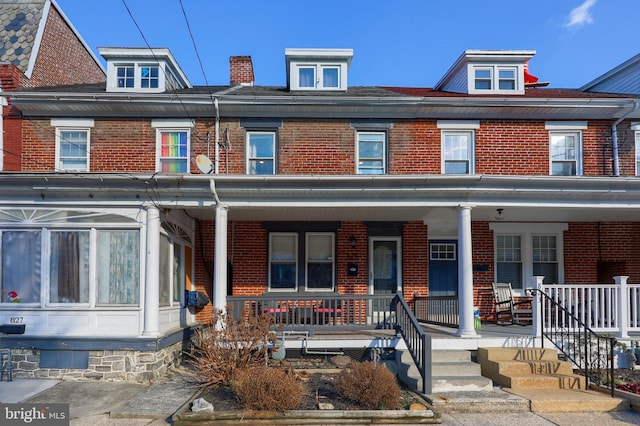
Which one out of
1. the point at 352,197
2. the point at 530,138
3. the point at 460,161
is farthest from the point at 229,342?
the point at 530,138

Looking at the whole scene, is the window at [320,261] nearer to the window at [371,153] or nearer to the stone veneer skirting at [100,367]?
the window at [371,153]

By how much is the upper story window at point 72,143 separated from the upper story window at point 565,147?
11.8 meters

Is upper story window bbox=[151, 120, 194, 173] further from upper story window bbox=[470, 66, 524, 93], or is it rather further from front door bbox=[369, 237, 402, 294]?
upper story window bbox=[470, 66, 524, 93]

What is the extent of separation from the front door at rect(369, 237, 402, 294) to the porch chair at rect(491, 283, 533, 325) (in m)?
2.50

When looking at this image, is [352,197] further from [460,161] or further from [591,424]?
[591,424]

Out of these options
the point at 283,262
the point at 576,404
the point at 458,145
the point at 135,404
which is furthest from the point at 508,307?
the point at 135,404

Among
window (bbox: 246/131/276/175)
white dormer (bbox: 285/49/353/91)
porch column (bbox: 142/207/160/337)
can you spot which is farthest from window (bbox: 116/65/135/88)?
porch column (bbox: 142/207/160/337)

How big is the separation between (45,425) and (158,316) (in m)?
2.88

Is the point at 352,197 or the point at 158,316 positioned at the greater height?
the point at 352,197

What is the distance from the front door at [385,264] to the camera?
12.7 meters

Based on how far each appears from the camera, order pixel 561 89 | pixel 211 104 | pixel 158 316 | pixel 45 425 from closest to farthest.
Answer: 1. pixel 45 425
2. pixel 158 316
3. pixel 211 104
4. pixel 561 89

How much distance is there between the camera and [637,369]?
362 inches

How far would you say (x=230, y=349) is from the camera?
26.2 feet

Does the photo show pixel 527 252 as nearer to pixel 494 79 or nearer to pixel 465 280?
pixel 465 280
